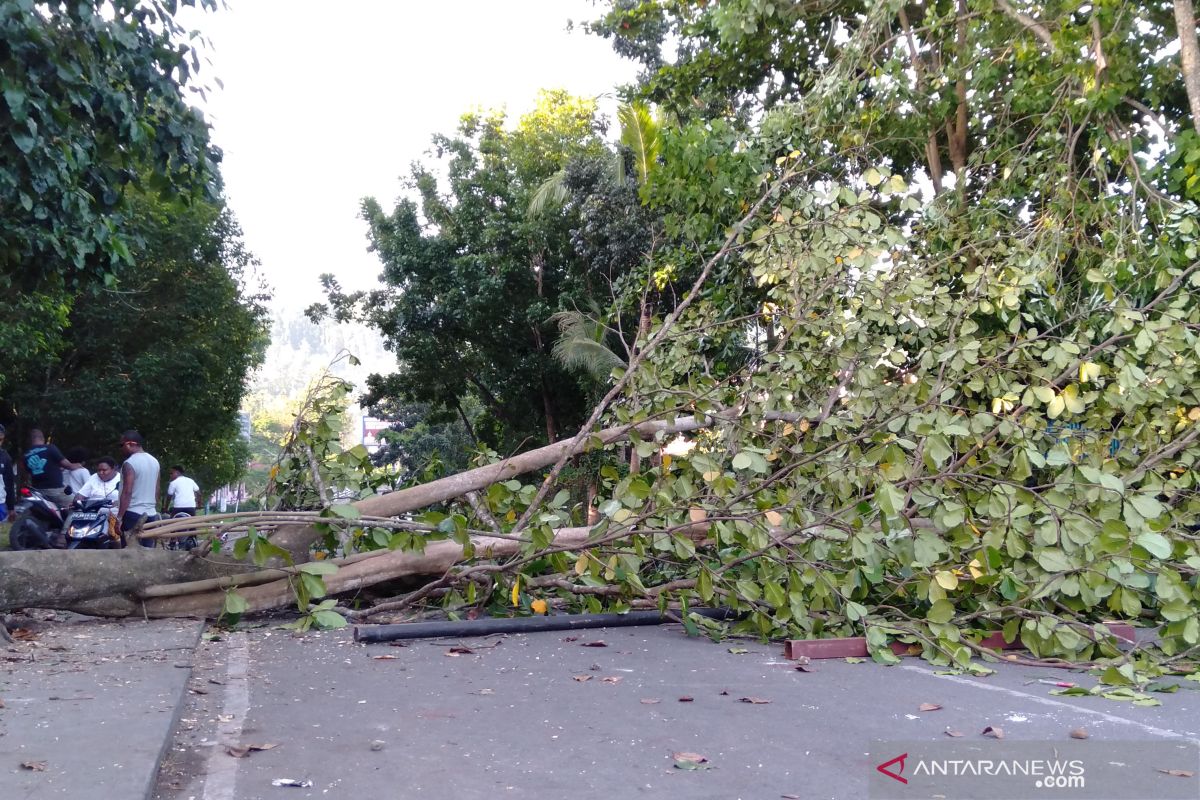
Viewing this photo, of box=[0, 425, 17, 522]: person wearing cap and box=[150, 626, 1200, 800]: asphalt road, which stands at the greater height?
box=[0, 425, 17, 522]: person wearing cap

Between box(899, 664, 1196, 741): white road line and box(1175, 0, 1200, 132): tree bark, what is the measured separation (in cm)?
582

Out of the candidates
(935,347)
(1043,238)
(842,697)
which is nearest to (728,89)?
(1043,238)

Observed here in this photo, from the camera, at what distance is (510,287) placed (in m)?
23.2

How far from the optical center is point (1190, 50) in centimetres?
868

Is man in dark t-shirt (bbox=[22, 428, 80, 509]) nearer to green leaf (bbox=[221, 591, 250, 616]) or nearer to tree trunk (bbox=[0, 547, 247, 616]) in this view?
tree trunk (bbox=[0, 547, 247, 616])

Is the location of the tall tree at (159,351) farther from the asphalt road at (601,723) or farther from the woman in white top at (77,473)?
the asphalt road at (601,723)

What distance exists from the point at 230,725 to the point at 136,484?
20.3 ft

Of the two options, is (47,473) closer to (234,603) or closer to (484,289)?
(234,603)

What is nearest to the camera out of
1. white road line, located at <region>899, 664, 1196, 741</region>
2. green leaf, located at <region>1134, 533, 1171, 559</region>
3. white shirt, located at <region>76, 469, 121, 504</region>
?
white road line, located at <region>899, 664, 1196, 741</region>

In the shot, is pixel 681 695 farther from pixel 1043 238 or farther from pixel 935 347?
pixel 1043 238

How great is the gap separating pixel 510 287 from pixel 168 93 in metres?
16.4

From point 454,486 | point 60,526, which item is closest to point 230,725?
point 454,486

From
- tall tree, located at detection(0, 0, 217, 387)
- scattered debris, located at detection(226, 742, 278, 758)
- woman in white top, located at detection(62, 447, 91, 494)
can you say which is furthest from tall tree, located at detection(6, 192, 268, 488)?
scattered debris, located at detection(226, 742, 278, 758)

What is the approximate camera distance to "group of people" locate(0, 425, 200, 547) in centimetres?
982
